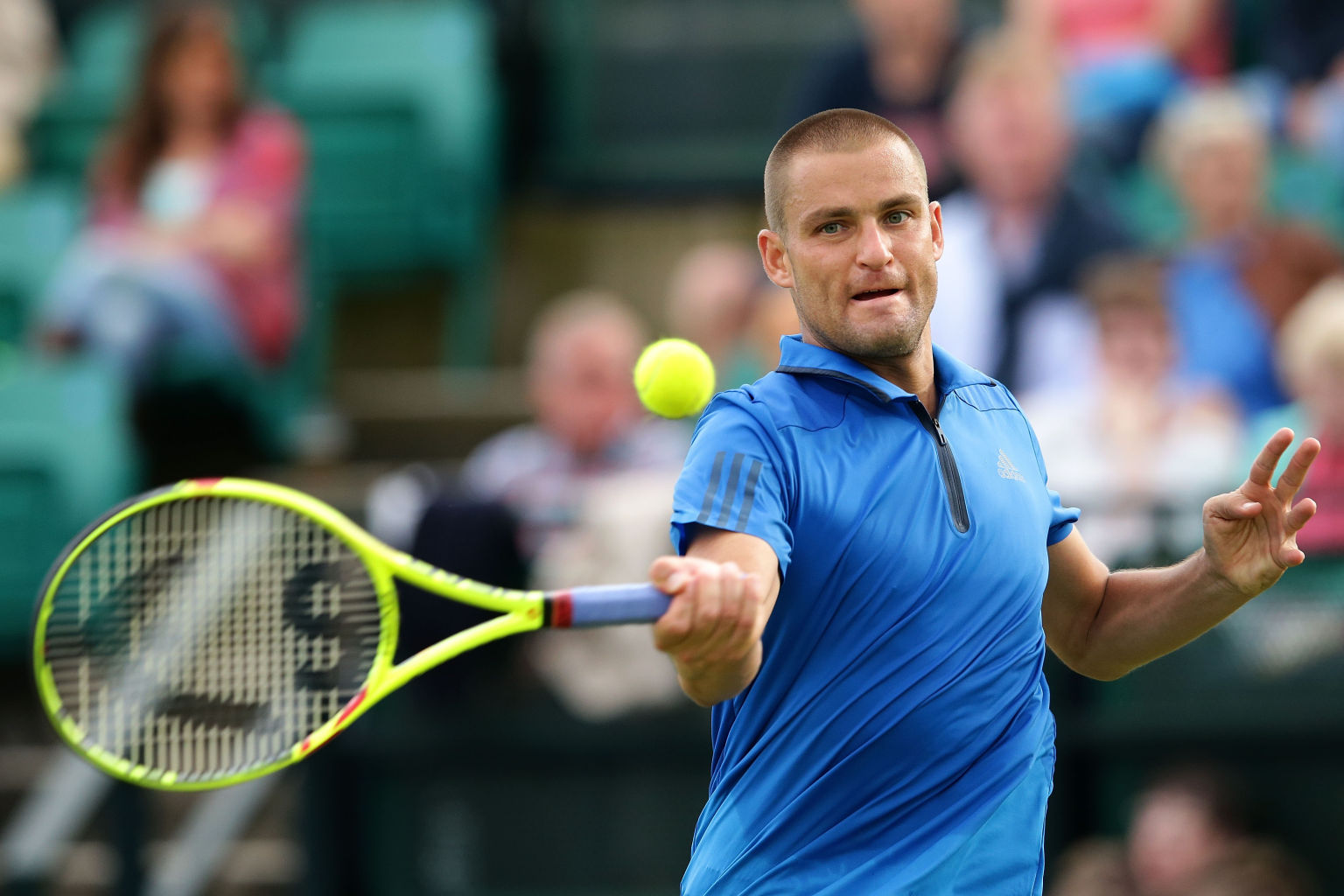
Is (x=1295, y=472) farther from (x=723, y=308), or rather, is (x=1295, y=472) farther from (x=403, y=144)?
(x=403, y=144)

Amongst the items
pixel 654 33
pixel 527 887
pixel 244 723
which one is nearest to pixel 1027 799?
pixel 244 723

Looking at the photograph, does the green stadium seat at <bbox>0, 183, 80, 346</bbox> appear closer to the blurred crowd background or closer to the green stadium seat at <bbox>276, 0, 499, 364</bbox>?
the blurred crowd background

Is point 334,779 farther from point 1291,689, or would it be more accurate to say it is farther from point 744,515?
point 744,515

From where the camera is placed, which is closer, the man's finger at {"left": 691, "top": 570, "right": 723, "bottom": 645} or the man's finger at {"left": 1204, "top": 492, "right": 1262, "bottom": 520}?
the man's finger at {"left": 691, "top": 570, "right": 723, "bottom": 645}

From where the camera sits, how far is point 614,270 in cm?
812

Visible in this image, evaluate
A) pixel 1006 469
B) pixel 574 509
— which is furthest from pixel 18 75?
pixel 1006 469

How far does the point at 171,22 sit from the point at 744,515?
5.55 meters

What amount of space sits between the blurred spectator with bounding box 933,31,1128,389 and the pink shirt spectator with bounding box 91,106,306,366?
→ 105 inches

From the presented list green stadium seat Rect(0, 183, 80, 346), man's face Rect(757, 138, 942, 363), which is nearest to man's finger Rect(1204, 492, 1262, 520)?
man's face Rect(757, 138, 942, 363)

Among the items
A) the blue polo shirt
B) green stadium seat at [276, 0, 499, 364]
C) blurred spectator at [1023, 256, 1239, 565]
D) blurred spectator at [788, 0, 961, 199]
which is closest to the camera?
the blue polo shirt

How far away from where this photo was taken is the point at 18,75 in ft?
27.2

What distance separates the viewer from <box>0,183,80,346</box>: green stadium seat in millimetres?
7258

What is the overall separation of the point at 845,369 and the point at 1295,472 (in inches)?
28.3

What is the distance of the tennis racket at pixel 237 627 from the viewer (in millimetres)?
2652
